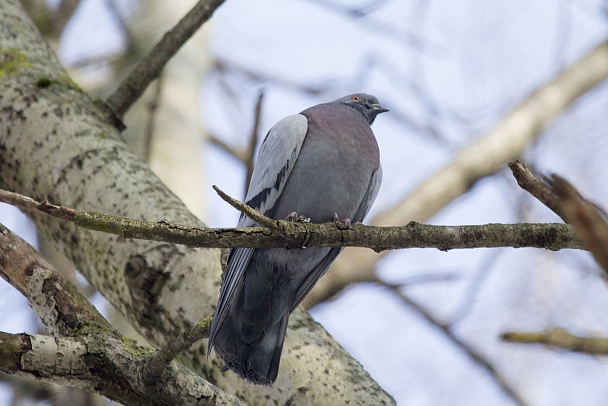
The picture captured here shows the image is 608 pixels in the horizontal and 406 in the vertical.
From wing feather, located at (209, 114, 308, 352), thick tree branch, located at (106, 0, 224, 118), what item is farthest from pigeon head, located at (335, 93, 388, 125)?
thick tree branch, located at (106, 0, 224, 118)

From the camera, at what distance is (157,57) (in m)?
4.59

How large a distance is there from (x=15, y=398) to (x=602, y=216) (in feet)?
16.0

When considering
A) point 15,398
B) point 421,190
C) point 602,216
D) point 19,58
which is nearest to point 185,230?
point 602,216

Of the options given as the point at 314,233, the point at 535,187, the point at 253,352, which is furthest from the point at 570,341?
the point at 253,352

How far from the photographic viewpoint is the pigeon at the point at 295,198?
3.78 metres

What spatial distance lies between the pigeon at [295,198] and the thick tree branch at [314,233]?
2.64ft

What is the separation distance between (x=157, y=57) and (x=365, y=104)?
1639 millimetres

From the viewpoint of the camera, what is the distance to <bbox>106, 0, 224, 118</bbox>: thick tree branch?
450cm

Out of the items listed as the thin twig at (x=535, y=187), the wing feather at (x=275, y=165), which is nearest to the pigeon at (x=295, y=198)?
the wing feather at (x=275, y=165)

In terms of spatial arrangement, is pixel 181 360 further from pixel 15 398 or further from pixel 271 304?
pixel 15 398

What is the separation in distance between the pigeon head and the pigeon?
69 cm

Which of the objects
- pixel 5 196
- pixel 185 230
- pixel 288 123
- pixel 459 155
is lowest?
pixel 5 196

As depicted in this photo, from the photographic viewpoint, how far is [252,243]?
2756 mm

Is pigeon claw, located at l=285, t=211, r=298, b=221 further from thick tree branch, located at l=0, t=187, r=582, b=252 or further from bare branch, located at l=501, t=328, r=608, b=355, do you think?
bare branch, located at l=501, t=328, r=608, b=355
